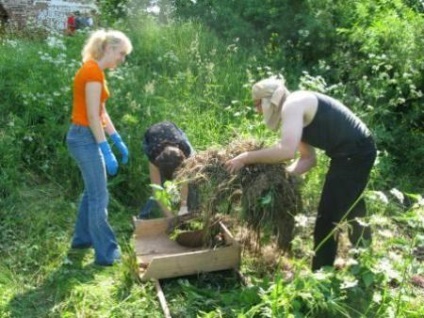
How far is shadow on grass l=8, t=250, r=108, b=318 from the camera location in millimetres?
3707

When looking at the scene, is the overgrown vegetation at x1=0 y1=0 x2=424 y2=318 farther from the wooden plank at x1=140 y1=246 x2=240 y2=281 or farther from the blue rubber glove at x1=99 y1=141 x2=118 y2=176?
the blue rubber glove at x1=99 y1=141 x2=118 y2=176

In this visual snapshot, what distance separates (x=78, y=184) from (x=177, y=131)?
1460mm

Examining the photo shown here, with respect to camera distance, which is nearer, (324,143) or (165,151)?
(324,143)

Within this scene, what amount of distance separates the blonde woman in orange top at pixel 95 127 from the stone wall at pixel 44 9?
11.2 meters

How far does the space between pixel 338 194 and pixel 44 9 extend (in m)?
13.7

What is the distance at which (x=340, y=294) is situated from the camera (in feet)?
10.6

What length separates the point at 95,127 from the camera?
3812 millimetres

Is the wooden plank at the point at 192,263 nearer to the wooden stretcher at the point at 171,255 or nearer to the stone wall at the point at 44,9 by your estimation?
the wooden stretcher at the point at 171,255

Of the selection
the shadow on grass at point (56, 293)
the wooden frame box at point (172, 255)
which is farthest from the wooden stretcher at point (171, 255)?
the shadow on grass at point (56, 293)

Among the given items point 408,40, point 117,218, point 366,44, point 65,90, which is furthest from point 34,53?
point 408,40

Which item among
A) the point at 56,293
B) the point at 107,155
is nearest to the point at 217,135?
the point at 107,155

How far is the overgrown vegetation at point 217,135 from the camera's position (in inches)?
134

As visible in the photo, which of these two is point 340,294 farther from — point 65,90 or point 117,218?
point 65,90

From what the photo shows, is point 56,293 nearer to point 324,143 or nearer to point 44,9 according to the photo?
point 324,143
